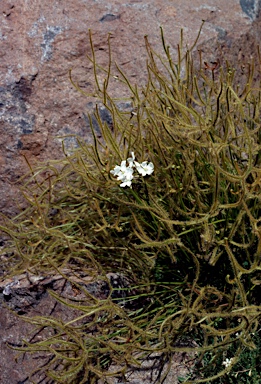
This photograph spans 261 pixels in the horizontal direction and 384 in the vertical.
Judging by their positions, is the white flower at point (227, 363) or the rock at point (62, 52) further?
the rock at point (62, 52)

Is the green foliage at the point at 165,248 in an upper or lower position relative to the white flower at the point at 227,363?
upper

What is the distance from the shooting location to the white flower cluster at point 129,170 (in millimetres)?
2430

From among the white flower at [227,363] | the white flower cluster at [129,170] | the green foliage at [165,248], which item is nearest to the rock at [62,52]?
the green foliage at [165,248]

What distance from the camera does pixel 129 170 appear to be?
2439 mm

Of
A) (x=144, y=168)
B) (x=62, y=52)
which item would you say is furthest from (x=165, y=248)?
(x=62, y=52)

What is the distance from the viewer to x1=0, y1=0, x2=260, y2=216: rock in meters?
3.16

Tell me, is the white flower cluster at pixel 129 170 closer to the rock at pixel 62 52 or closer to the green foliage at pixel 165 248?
the green foliage at pixel 165 248

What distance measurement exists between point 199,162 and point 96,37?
3.53 feet

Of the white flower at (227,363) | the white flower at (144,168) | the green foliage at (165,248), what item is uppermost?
the white flower at (144,168)

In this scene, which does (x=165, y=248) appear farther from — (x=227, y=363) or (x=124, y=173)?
(x=227, y=363)

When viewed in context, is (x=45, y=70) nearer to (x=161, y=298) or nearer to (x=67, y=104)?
(x=67, y=104)

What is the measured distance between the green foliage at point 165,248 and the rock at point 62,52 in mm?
→ 283

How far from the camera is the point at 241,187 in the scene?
2.48m

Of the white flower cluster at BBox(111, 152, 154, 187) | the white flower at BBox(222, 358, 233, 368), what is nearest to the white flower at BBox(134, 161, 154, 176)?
the white flower cluster at BBox(111, 152, 154, 187)
